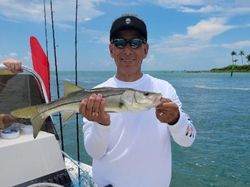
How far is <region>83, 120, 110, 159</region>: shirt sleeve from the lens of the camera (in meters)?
2.41

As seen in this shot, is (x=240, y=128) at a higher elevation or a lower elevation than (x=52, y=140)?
lower

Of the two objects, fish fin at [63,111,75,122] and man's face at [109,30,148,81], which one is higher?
man's face at [109,30,148,81]

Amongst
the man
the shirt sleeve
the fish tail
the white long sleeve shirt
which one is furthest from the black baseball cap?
the fish tail

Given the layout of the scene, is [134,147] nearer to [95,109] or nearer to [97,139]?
[97,139]

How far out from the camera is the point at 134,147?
2.46 metres

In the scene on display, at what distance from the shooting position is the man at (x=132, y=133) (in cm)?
242

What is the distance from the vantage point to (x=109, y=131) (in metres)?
2.46

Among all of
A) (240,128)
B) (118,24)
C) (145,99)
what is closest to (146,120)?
(145,99)

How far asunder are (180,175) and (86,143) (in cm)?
846

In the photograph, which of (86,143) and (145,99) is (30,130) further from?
(145,99)

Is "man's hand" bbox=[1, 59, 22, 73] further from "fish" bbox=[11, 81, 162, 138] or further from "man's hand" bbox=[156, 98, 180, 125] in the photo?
"man's hand" bbox=[156, 98, 180, 125]

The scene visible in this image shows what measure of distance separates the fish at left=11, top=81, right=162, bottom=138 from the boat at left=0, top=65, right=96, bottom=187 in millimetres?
1125

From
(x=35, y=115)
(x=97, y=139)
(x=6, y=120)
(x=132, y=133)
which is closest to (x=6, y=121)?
(x=6, y=120)

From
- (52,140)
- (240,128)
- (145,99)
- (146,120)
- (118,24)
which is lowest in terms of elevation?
(240,128)
